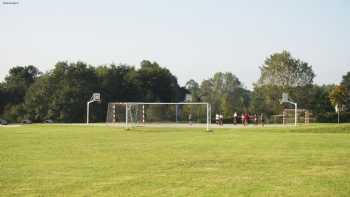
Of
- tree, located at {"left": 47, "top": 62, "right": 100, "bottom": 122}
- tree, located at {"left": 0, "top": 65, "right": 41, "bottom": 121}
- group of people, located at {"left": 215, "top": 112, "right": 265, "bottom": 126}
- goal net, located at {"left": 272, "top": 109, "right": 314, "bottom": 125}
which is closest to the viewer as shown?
group of people, located at {"left": 215, "top": 112, "right": 265, "bottom": 126}

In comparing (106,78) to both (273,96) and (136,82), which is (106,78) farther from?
(273,96)

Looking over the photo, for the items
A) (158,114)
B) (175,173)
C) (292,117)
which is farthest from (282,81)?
(175,173)

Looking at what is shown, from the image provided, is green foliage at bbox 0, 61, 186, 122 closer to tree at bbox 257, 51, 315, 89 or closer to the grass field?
tree at bbox 257, 51, 315, 89

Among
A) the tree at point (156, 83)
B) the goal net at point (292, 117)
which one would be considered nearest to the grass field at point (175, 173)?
the goal net at point (292, 117)

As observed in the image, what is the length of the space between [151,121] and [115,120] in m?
5.12

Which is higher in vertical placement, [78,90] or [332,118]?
[78,90]

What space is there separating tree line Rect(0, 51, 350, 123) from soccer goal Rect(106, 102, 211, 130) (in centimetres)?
2427

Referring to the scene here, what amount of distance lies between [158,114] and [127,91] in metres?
40.9

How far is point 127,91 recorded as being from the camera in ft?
327

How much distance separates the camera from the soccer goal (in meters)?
58.8

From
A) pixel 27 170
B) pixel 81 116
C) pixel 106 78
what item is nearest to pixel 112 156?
pixel 27 170

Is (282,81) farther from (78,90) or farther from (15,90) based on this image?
(15,90)

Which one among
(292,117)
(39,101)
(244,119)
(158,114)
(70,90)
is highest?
(70,90)

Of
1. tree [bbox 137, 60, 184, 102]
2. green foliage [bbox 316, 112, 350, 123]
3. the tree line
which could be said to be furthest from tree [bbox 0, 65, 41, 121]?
green foliage [bbox 316, 112, 350, 123]
